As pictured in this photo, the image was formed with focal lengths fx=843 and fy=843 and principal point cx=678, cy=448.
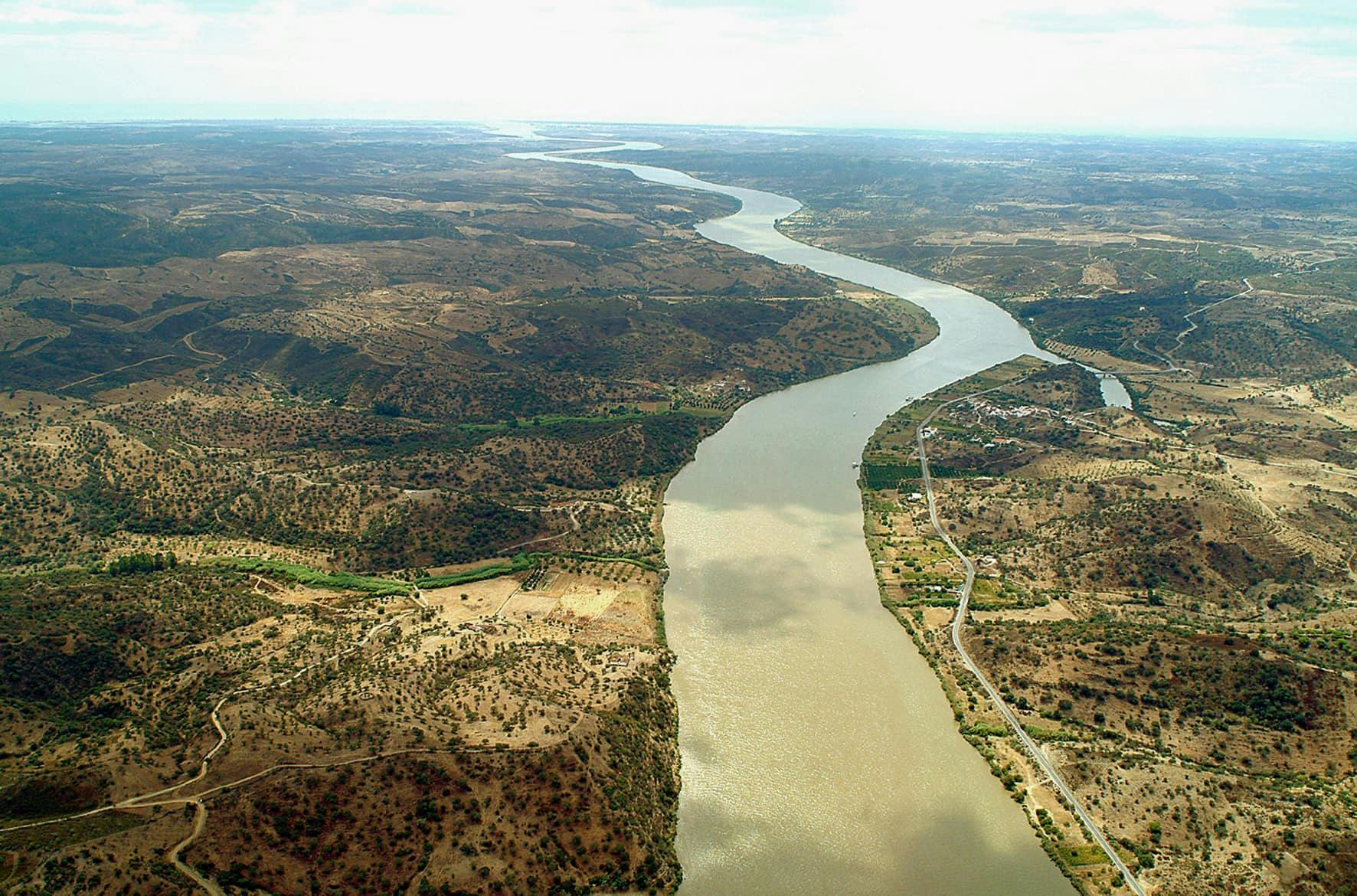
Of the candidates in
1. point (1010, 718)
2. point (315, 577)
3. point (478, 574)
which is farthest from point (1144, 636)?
point (315, 577)

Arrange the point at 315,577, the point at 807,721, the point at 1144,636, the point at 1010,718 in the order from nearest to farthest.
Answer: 1. the point at 807,721
2. the point at 1010,718
3. the point at 1144,636
4. the point at 315,577

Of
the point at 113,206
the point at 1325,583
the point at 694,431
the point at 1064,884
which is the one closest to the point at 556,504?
the point at 694,431

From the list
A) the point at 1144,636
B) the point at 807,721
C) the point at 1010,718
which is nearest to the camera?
the point at 807,721

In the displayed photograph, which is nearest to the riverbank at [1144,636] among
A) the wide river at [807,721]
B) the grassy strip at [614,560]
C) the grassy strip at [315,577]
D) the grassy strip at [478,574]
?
the wide river at [807,721]

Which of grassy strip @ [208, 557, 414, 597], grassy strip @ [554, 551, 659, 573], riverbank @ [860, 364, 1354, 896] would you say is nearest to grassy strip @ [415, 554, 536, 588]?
grassy strip @ [208, 557, 414, 597]

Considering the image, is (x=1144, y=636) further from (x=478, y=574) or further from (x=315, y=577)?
(x=315, y=577)

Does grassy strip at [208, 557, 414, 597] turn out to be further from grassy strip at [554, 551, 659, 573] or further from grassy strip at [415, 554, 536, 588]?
grassy strip at [554, 551, 659, 573]

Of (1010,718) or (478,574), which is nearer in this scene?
(1010,718)
